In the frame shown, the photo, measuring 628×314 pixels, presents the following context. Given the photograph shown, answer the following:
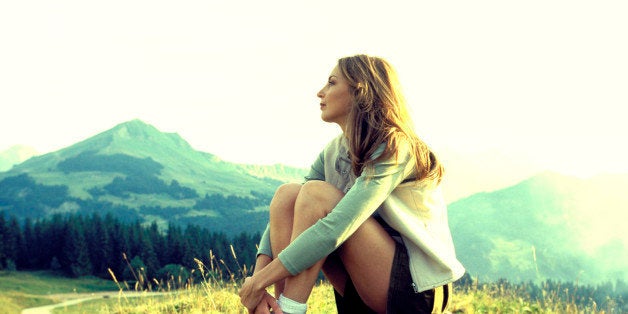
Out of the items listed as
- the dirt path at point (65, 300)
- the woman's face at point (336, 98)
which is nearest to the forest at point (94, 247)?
the dirt path at point (65, 300)

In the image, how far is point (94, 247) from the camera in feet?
324

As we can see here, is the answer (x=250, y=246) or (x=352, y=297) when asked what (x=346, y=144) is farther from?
(x=250, y=246)

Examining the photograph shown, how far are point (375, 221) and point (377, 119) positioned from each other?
2.09ft

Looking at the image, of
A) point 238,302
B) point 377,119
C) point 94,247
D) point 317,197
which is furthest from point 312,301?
point 94,247

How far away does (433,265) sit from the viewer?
3.46m

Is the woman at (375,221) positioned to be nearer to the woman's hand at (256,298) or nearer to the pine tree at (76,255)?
the woman's hand at (256,298)

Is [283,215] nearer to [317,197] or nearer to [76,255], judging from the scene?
[317,197]

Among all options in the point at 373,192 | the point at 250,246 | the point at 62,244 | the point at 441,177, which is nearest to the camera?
the point at 373,192

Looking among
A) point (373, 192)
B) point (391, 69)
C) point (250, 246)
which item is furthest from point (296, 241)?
point (250, 246)

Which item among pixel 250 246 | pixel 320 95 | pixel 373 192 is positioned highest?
pixel 320 95

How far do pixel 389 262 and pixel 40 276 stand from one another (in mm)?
107011

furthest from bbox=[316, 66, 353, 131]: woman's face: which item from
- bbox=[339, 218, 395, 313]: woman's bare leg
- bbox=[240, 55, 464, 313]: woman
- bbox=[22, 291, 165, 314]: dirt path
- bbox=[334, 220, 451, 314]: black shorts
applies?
bbox=[22, 291, 165, 314]: dirt path

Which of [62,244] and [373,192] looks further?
[62,244]

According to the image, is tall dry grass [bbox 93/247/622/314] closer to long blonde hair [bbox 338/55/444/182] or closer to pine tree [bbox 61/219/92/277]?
long blonde hair [bbox 338/55/444/182]
